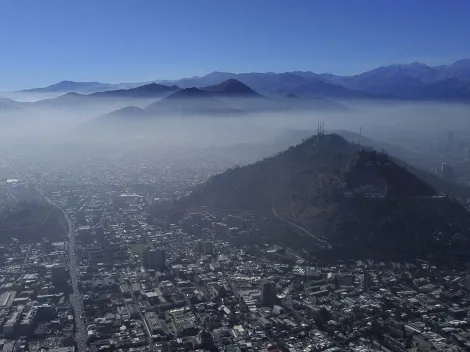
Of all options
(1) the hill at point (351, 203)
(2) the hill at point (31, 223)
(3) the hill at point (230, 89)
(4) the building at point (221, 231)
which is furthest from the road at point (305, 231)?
(3) the hill at point (230, 89)

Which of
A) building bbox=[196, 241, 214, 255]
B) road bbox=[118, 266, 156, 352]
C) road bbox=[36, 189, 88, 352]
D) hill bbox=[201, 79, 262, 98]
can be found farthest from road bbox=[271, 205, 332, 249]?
hill bbox=[201, 79, 262, 98]

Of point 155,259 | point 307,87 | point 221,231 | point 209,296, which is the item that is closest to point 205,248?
point 155,259

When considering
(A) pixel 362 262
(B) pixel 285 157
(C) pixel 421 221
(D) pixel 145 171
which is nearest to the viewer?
(A) pixel 362 262

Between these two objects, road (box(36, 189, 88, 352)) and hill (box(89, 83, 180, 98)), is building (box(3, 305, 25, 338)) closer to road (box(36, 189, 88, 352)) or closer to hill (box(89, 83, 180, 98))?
road (box(36, 189, 88, 352))

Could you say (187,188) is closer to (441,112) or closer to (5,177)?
(5,177)

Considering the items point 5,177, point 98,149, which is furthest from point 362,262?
point 98,149

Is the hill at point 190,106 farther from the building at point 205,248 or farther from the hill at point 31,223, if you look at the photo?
the building at point 205,248
